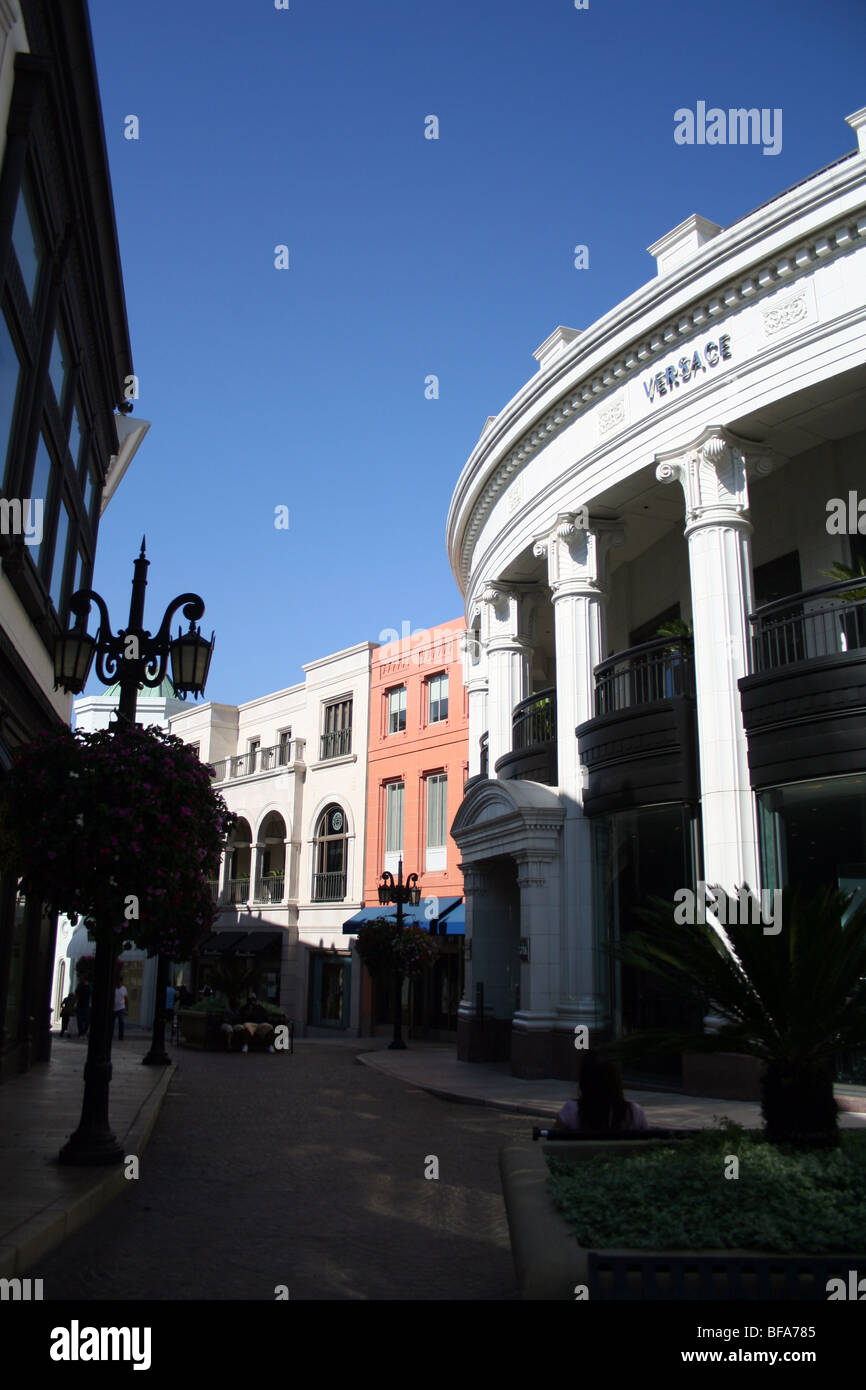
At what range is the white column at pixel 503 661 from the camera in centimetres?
2161

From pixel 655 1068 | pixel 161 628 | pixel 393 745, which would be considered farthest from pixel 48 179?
pixel 393 745

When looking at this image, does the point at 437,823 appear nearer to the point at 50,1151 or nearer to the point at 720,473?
the point at 720,473

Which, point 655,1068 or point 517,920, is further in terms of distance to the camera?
point 517,920

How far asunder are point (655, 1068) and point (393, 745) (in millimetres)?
19418

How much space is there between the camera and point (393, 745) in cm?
3428

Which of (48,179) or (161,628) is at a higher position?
(48,179)

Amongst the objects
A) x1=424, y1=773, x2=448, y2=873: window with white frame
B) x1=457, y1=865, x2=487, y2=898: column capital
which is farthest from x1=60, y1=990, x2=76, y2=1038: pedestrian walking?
x1=457, y1=865, x2=487, y2=898: column capital

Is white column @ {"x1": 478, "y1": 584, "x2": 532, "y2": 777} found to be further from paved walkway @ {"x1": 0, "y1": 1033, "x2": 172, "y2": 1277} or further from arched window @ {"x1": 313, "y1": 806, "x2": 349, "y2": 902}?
arched window @ {"x1": 313, "y1": 806, "x2": 349, "y2": 902}

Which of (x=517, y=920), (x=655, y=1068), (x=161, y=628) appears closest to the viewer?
(x=161, y=628)

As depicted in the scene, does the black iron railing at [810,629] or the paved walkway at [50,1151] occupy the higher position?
the black iron railing at [810,629]

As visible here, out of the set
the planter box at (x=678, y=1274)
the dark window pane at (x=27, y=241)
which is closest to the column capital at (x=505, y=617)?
the dark window pane at (x=27, y=241)

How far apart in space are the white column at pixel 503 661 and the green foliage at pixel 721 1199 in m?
15.5

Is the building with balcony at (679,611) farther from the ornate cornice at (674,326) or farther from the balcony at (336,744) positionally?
the balcony at (336,744)
